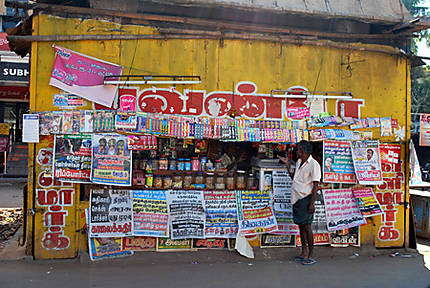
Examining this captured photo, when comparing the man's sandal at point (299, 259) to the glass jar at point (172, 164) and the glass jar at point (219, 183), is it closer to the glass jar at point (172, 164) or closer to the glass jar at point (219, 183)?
the glass jar at point (219, 183)

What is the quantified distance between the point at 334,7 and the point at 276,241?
12.1 ft

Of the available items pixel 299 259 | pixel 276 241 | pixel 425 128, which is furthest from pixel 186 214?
pixel 425 128

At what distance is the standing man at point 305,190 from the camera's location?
4.77 m

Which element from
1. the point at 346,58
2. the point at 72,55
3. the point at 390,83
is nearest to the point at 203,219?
the point at 72,55

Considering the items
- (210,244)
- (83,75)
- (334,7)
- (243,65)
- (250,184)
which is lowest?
(210,244)

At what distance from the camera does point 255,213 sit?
518 centimetres

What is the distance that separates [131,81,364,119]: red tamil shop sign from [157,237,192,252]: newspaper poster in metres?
1.83

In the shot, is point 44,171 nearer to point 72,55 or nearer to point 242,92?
point 72,55

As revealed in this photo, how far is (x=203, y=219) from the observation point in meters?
A: 5.02

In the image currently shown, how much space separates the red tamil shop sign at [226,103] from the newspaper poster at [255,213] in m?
1.20

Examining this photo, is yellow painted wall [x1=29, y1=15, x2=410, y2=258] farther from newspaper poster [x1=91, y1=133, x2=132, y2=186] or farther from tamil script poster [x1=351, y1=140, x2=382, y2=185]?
newspaper poster [x1=91, y1=133, x2=132, y2=186]

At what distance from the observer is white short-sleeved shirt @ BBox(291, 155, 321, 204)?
A: 4.77 metres

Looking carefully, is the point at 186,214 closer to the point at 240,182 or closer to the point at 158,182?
the point at 158,182

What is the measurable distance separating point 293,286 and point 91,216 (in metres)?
2.77
